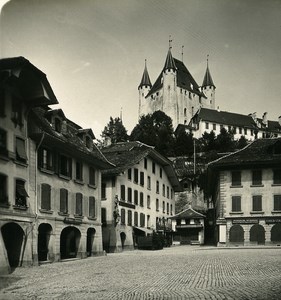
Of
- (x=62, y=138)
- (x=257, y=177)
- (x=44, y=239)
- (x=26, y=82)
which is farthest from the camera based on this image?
(x=257, y=177)

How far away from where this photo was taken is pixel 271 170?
99.7 ft

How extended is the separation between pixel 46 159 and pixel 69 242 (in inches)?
236

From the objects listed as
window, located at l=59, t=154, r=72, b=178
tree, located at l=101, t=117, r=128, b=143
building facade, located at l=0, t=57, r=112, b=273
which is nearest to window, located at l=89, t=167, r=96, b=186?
building facade, located at l=0, t=57, r=112, b=273

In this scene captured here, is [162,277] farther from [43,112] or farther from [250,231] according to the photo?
[250,231]

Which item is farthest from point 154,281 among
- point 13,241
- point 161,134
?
point 161,134

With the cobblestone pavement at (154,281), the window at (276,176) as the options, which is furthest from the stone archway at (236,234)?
the cobblestone pavement at (154,281)

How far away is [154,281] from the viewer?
14492mm

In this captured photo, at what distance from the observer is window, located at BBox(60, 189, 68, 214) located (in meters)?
24.1

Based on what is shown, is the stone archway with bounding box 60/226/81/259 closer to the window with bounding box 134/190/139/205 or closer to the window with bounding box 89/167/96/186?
the window with bounding box 89/167/96/186

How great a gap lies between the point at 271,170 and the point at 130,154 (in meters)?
11.3

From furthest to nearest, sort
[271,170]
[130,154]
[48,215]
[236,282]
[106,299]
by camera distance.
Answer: [130,154]
[271,170]
[48,215]
[236,282]
[106,299]

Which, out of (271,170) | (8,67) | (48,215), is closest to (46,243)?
(48,215)

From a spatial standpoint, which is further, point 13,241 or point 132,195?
point 132,195

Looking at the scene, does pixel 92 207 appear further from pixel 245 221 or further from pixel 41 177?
pixel 245 221
